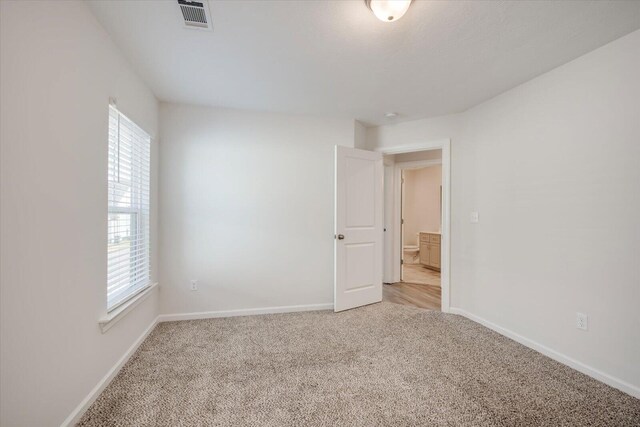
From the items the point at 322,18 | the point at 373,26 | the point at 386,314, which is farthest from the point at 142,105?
the point at 386,314

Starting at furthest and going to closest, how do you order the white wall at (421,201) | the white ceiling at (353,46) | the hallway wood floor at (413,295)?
1. the white wall at (421,201)
2. the hallway wood floor at (413,295)
3. the white ceiling at (353,46)

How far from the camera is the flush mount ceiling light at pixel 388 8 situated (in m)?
1.50

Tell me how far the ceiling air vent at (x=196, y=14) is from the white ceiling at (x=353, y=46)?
0.16 ft

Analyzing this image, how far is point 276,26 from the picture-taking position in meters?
1.77

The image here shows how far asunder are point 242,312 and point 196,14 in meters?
2.83

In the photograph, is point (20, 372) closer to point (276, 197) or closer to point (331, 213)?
point (276, 197)

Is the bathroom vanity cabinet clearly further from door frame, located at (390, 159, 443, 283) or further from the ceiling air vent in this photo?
the ceiling air vent

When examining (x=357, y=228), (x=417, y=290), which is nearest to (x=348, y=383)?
(x=357, y=228)

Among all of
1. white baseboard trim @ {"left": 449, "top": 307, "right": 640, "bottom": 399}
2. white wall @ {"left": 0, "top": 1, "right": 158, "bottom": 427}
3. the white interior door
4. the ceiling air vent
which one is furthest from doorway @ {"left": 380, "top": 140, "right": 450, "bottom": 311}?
white wall @ {"left": 0, "top": 1, "right": 158, "bottom": 427}

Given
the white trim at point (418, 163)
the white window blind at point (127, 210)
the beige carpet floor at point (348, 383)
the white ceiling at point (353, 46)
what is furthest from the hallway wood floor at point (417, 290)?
the white window blind at point (127, 210)

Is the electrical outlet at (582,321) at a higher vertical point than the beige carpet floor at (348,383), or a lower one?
higher

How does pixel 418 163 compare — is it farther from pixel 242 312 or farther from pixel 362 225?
pixel 242 312

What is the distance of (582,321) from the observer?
2088mm

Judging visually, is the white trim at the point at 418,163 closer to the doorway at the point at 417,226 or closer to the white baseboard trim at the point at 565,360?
the doorway at the point at 417,226
